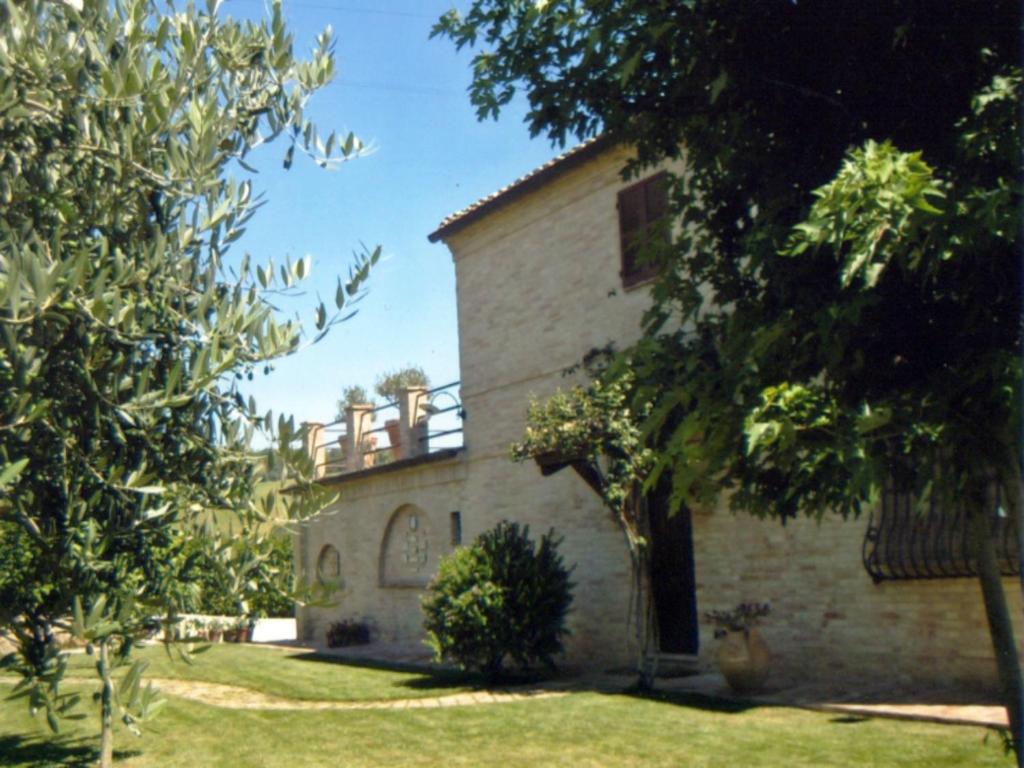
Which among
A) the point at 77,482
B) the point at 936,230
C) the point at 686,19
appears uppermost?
the point at 686,19

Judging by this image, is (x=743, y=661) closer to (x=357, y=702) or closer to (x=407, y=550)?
(x=357, y=702)

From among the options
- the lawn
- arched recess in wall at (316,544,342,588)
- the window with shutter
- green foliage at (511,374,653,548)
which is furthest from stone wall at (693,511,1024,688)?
arched recess in wall at (316,544,342,588)

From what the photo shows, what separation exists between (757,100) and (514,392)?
517 inches

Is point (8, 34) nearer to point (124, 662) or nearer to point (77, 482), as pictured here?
point (77, 482)

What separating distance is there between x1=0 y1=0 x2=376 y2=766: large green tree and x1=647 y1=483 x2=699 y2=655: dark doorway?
35.9 ft

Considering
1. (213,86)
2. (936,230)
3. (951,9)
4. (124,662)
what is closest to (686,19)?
(951,9)

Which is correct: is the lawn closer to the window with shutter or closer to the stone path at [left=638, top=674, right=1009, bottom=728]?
the stone path at [left=638, top=674, right=1009, bottom=728]

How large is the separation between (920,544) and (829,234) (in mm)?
8314

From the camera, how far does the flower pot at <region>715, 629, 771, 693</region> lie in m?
12.1

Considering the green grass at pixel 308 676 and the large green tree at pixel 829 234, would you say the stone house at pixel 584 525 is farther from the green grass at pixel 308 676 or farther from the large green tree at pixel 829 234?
the large green tree at pixel 829 234

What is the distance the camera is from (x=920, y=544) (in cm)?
1130

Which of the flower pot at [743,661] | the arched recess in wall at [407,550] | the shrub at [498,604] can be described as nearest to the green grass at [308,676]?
the shrub at [498,604]

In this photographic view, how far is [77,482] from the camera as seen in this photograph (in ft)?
13.8

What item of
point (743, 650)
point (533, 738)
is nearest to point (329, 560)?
point (743, 650)
